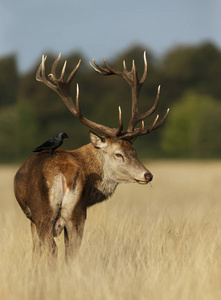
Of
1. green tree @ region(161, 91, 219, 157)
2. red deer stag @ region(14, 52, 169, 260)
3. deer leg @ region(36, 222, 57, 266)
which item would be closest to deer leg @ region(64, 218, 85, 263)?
red deer stag @ region(14, 52, 169, 260)

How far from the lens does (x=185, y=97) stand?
42.7 m

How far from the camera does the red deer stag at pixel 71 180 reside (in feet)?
16.2

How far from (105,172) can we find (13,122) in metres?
28.0

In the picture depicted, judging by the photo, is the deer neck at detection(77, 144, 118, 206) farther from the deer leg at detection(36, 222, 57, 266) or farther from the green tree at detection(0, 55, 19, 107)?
the green tree at detection(0, 55, 19, 107)

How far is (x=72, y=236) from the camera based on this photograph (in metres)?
5.02

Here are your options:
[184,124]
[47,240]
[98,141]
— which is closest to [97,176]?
[98,141]

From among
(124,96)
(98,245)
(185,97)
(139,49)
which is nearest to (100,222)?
(98,245)

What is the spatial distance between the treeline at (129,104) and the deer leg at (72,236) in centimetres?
2469

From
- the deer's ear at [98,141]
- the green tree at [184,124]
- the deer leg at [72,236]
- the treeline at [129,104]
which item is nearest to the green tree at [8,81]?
the treeline at [129,104]

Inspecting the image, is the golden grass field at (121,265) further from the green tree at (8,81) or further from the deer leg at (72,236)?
the green tree at (8,81)

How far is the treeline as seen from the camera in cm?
3434

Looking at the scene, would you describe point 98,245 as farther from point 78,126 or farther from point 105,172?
point 78,126

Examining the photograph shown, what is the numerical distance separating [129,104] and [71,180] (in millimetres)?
32003

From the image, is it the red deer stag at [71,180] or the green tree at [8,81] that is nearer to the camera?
the red deer stag at [71,180]
